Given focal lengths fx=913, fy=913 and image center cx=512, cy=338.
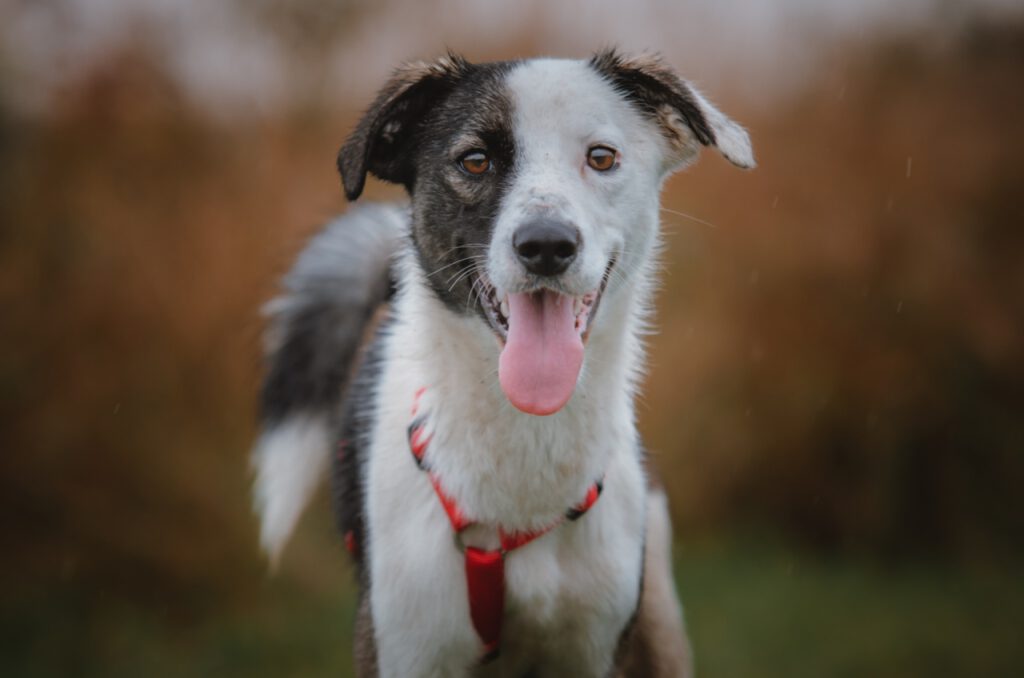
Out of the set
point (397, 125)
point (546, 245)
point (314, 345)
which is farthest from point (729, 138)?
point (314, 345)

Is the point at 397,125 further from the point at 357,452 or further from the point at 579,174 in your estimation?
the point at 357,452

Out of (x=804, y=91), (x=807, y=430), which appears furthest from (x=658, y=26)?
(x=807, y=430)

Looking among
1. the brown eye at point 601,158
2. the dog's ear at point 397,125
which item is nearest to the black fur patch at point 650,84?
the brown eye at point 601,158

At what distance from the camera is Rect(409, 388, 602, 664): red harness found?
2.36 metres

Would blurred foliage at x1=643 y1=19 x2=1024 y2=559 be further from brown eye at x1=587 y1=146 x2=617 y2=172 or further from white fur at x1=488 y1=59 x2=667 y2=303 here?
brown eye at x1=587 y1=146 x2=617 y2=172

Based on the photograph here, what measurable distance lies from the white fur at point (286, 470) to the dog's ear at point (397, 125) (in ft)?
3.85

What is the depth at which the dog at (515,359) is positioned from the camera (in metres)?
2.29

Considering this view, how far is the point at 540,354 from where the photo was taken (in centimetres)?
226

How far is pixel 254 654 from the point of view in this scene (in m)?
5.24

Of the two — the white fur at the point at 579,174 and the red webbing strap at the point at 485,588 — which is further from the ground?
the white fur at the point at 579,174

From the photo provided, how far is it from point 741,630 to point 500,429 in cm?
377

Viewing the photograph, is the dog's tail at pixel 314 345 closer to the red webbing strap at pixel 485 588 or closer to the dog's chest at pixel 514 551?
the dog's chest at pixel 514 551

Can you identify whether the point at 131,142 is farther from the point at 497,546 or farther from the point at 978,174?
the point at 978,174

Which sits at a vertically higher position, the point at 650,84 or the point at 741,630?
the point at 650,84
